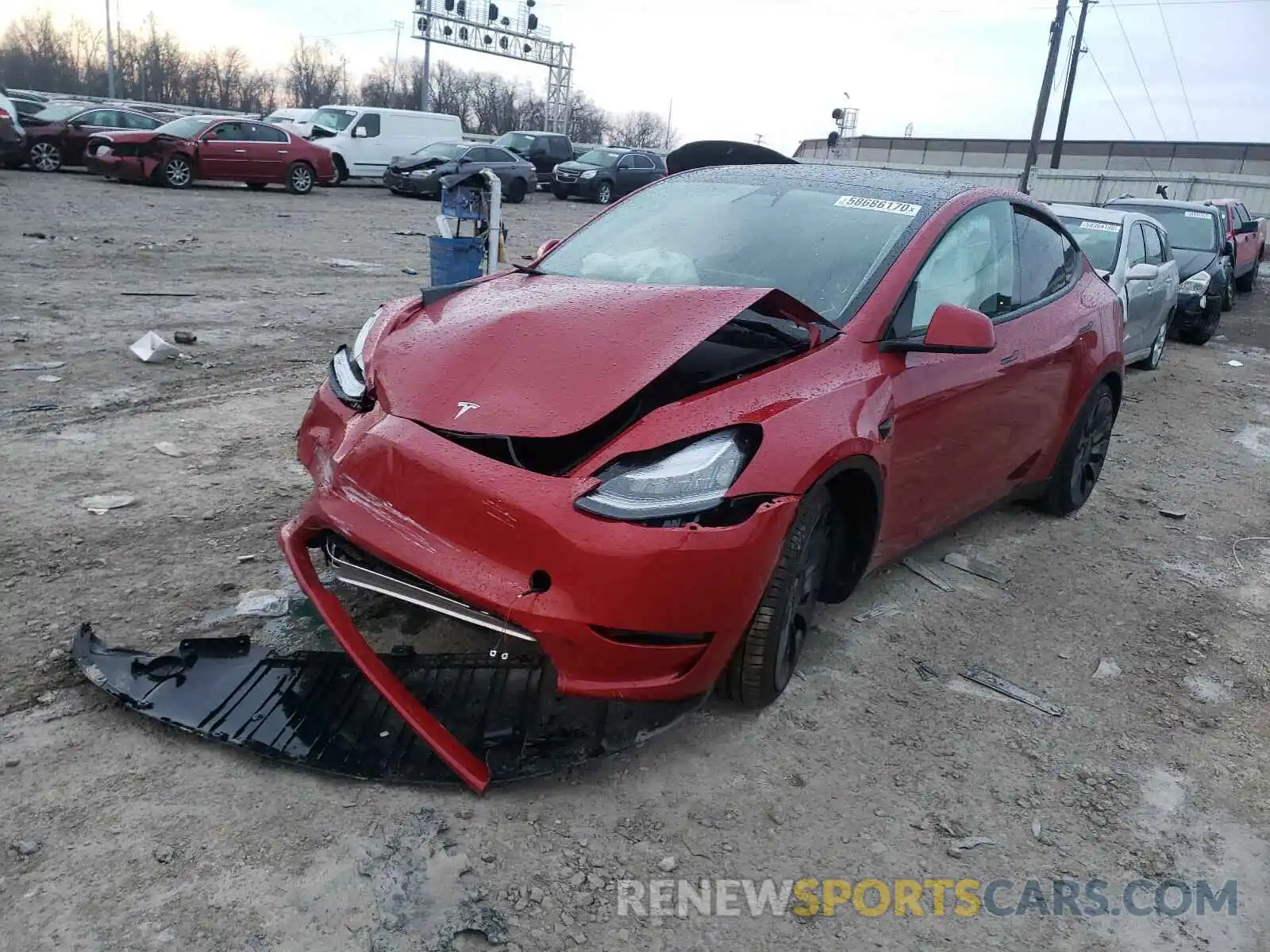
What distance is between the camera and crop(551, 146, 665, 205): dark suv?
1027 inches

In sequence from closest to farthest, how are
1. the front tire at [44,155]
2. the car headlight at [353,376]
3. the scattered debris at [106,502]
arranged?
the car headlight at [353,376] < the scattered debris at [106,502] < the front tire at [44,155]

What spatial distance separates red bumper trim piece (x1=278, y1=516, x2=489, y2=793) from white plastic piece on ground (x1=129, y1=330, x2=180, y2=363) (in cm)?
428

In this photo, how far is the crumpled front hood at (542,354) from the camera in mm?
2668

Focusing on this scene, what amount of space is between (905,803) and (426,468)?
1651mm

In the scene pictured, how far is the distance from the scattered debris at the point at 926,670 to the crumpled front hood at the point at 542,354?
4.76ft

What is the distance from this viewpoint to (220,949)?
2.03 metres

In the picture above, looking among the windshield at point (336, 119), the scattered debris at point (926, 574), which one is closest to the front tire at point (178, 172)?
the windshield at point (336, 119)

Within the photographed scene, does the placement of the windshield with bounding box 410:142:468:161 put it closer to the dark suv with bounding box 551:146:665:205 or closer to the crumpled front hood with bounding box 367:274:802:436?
the dark suv with bounding box 551:146:665:205

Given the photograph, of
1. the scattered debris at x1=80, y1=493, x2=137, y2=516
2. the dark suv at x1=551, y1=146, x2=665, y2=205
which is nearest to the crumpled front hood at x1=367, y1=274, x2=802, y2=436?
the scattered debris at x1=80, y1=493, x2=137, y2=516

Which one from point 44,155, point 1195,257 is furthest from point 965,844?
point 44,155

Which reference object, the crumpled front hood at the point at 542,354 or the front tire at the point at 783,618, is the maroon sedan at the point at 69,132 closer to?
the crumpled front hood at the point at 542,354

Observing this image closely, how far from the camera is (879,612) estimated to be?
3957 mm

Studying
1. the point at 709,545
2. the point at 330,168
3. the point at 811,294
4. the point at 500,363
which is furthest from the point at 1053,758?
the point at 330,168

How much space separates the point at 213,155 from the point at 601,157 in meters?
10.8
